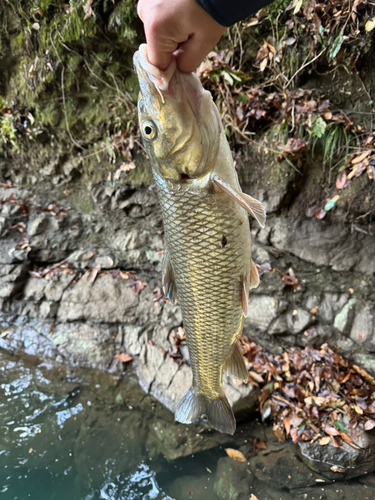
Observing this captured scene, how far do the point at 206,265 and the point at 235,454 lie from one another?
2.51 metres

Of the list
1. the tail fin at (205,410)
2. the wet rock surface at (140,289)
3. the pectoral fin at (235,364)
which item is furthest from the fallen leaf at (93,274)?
the pectoral fin at (235,364)

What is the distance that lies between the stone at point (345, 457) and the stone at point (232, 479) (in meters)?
0.60

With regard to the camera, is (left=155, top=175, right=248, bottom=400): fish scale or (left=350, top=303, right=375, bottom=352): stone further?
(left=350, top=303, right=375, bottom=352): stone

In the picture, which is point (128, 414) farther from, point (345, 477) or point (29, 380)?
point (345, 477)

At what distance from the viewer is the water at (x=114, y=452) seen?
2738 millimetres

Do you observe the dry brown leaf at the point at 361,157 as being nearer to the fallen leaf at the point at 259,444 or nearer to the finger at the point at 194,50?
the finger at the point at 194,50

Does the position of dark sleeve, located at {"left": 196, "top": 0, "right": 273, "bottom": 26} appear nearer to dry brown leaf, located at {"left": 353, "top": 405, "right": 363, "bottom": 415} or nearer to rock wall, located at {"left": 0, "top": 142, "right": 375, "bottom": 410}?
rock wall, located at {"left": 0, "top": 142, "right": 375, "bottom": 410}

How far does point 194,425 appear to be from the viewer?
10.4 ft

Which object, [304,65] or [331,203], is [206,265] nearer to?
[331,203]

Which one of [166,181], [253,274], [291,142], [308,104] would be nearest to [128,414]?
[253,274]

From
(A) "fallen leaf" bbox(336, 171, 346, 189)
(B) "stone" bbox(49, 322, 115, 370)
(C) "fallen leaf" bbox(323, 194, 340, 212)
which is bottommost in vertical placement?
(B) "stone" bbox(49, 322, 115, 370)

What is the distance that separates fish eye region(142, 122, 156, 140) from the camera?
1.16 metres

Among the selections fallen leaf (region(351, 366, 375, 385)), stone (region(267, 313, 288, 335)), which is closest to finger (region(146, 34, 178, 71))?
stone (region(267, 313, 288, 335))

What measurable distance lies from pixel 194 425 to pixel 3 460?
199 cm
